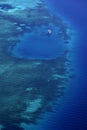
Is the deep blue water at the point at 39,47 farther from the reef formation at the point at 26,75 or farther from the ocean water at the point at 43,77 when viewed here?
the reef formation at the point at 26,75

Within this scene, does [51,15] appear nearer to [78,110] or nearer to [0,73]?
[0,73]

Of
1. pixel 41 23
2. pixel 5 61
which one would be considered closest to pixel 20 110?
pixel 5 61

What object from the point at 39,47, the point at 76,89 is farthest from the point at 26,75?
the point at 39,47

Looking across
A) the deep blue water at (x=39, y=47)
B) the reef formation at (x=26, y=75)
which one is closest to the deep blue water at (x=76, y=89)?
the reef formation at (x=26, y=75)

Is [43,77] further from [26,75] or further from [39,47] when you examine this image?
[39,47]

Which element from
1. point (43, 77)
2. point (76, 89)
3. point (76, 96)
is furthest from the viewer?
point (43, 77)

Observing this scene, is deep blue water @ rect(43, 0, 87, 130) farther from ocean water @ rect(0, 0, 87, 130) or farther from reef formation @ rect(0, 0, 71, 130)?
reef formation @ rect(0, 0, 71, 130)

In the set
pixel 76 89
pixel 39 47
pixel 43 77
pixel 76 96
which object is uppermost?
pixel 39 47
